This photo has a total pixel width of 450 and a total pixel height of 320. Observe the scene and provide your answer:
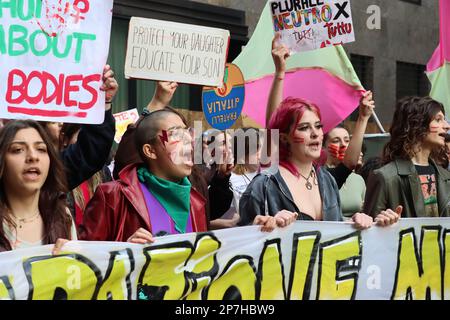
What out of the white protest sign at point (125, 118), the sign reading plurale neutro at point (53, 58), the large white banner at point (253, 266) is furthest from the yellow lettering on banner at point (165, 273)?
the white protest sign at point (125, 118)

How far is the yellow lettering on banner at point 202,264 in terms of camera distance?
412 centimetres

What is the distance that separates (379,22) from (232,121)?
1069cm

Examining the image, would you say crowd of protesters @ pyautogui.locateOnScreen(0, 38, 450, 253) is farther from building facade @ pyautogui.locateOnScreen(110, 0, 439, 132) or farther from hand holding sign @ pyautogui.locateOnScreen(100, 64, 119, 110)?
building facade @ pyautogui.locateOnScreen(110, 0, 439, 132)

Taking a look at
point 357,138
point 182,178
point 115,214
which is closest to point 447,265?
point 357,138

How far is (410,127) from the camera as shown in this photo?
5.34 meters

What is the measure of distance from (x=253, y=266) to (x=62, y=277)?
101cm

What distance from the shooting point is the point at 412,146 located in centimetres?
532

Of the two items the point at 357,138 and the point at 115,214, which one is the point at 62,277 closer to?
the point at 115,214

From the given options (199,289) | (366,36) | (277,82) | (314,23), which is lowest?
(199,289)

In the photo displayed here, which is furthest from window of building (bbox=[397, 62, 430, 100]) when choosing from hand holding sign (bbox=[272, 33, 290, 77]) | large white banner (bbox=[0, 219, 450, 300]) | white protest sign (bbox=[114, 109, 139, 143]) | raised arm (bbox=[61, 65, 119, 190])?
raised arm (bbox=[61, 65, 119, 190])

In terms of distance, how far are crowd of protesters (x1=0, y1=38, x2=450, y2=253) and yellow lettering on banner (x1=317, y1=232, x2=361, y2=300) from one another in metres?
0.12

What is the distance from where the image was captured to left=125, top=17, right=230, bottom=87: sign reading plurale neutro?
16.3 ft

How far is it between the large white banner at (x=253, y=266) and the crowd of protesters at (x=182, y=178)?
100 millimetres
